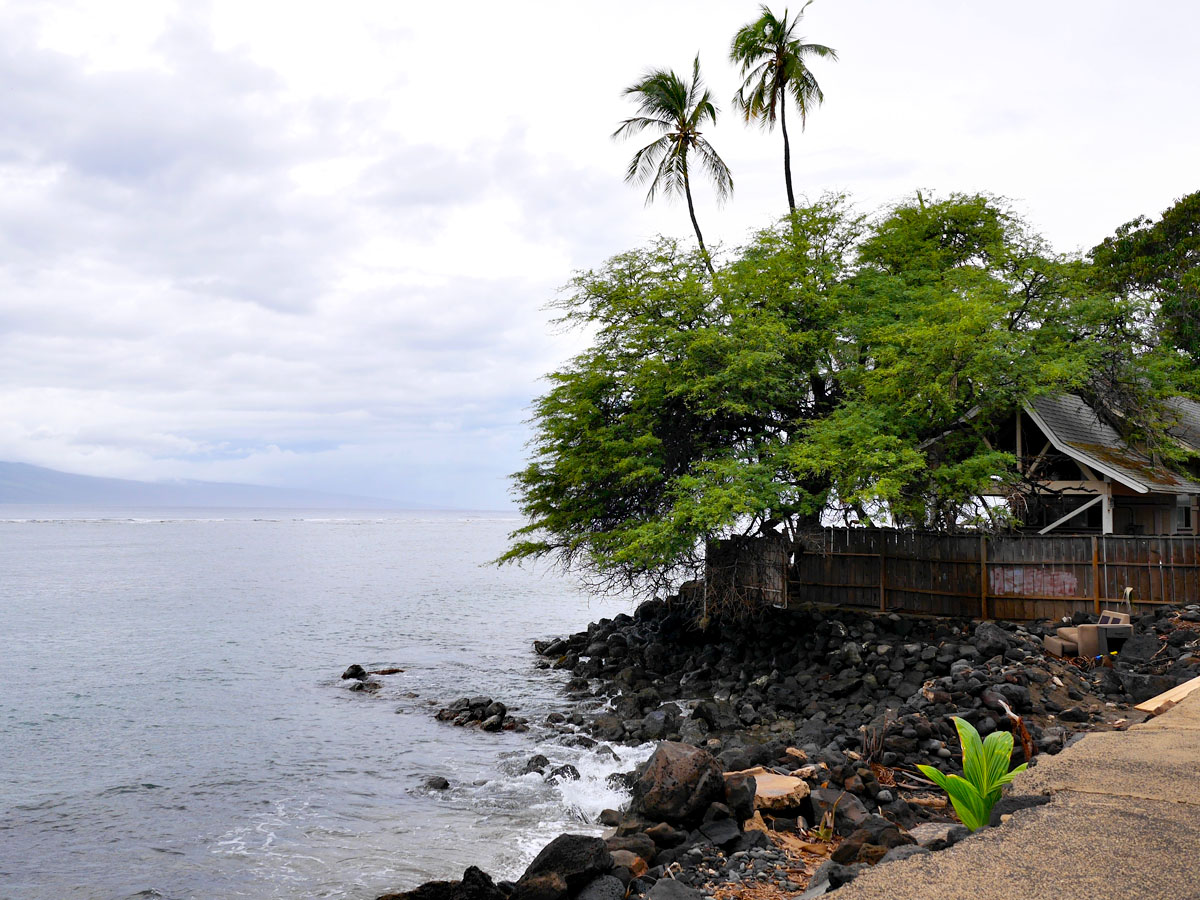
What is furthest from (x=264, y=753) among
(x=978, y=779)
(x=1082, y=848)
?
(x=1082, y=848)

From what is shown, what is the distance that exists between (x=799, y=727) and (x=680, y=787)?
20.4 feet

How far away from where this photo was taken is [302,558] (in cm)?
7569

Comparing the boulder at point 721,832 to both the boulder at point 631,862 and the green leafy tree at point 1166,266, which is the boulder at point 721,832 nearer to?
the boulder at point 631,862

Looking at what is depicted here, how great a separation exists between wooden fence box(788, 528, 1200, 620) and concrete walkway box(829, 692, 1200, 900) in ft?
36.7

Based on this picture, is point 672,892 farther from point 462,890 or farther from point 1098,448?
point 1098,448

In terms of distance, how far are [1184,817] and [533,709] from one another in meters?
14.2

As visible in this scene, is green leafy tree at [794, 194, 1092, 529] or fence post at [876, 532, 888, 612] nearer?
green leafy tree at [794, 194, 1092, 529]

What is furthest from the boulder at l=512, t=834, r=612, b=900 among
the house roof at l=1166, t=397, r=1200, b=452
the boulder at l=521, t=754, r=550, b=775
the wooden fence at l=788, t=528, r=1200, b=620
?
the house roof at l=1166, t=397, r=1200, b=452

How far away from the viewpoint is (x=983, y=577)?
19062 millimetres

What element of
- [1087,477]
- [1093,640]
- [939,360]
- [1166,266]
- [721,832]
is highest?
[1166,266]

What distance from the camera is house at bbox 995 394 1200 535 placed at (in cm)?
2122

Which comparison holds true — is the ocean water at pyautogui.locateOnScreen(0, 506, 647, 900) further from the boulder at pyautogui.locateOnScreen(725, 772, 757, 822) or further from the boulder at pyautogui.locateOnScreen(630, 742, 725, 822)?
the boulder at pyautogui.locateOnScreen(725, 772, 757, 822)

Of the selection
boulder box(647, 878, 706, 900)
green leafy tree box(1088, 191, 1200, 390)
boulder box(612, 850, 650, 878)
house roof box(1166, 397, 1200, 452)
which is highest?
green leafy tree box(1088, 191, 1200, 390)

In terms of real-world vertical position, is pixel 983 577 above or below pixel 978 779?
above
